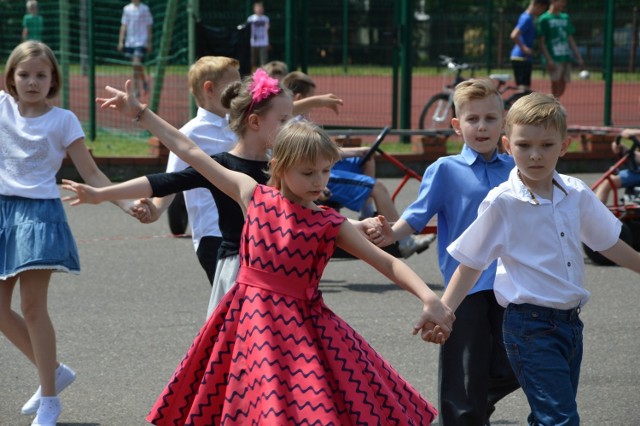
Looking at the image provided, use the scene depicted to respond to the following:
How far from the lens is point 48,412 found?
5.02 meters

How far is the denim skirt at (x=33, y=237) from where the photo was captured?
504 centimetres

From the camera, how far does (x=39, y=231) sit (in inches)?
200

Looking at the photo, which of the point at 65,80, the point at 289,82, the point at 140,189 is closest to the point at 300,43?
the point at 65,80

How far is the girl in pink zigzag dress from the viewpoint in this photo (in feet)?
12.2

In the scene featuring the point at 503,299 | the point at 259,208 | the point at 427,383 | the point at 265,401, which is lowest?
the point at 427,383

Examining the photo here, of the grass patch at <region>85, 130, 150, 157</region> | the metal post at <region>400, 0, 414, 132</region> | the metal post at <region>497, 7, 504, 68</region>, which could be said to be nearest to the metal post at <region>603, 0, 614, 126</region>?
the metal post at <region>497, 7, 504, 68</region>

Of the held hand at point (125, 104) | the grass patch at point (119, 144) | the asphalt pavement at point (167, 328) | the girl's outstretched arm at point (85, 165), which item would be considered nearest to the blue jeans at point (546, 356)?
the asphalt pavement at point (167, 328)

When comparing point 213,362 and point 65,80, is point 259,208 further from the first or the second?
point 65,80

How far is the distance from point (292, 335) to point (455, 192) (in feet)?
3.68

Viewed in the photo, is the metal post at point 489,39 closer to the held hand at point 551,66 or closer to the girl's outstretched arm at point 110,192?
the held hand at point 551,66

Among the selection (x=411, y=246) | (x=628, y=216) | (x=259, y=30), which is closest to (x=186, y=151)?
(x=411, y=246)

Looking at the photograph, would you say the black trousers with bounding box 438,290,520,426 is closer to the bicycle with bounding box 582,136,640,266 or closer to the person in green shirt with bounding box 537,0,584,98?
the bicycle with bounding box 582,136,640,266

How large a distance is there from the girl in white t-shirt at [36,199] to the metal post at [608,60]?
11.2 m

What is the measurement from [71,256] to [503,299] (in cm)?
205
